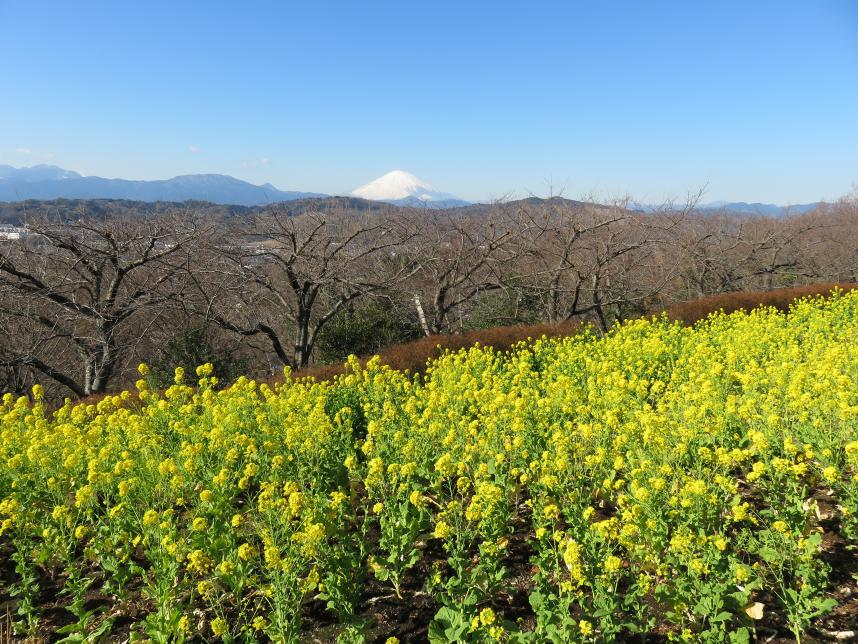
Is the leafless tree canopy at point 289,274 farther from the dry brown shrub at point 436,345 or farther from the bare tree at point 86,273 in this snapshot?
the dry brown shrub at point 436,345

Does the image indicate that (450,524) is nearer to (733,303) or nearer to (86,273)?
(86,273)

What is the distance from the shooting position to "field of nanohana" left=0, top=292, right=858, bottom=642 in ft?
10.9

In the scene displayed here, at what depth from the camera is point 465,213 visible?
62.2 ft

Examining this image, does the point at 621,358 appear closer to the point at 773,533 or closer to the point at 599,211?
the point at 773,533

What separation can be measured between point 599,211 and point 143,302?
15.0 meters

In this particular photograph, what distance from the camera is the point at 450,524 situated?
463 cm

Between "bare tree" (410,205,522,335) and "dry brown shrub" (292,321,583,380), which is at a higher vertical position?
"bare tree" (410,205,522,335)

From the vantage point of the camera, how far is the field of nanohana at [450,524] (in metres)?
3.31

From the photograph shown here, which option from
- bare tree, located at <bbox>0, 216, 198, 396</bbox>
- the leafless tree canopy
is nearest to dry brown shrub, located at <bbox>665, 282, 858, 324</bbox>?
the leafless tree canopy

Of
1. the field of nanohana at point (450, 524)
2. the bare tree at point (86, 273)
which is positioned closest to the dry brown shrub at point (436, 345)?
the field of nanohana at point (450, 524)

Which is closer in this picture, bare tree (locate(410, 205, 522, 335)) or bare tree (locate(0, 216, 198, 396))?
bare tree (locate(0, 216, 198, 396))

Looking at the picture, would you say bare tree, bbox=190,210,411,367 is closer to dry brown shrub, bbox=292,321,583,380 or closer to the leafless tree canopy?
the leafless tree canopy

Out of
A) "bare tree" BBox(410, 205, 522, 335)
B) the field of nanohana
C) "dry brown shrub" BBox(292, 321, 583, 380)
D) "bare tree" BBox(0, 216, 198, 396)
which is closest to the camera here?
the field of nanohana

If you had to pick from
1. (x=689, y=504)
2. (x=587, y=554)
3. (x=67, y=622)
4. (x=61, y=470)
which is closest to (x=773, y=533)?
(x=689, y=504)
